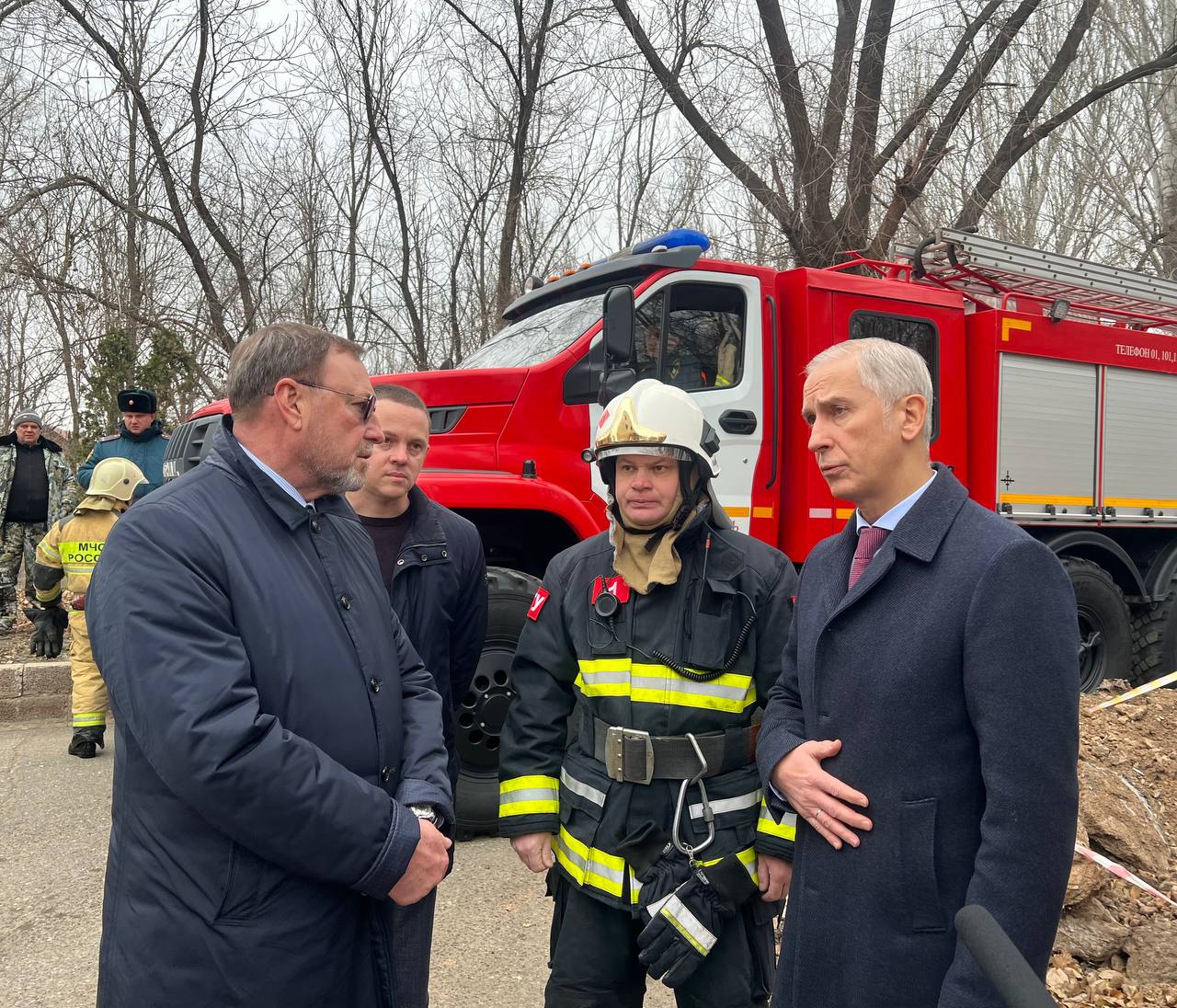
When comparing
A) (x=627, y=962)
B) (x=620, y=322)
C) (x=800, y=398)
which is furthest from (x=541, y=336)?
(x=627, y=962)

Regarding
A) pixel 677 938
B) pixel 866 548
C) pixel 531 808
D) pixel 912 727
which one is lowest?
pixel 677 938

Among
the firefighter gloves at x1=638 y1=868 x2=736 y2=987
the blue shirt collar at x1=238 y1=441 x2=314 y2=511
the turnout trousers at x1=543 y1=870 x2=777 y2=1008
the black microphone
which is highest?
the blue shirt collar at x1=238 y1=441 x2=314 y2=511

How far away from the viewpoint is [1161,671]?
20.9ft

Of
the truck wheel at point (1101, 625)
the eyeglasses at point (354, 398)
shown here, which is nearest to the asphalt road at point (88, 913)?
the eyeglasses at point (354, 398)

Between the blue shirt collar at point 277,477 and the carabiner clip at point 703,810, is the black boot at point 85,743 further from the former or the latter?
the carabiner clip at point 703,810

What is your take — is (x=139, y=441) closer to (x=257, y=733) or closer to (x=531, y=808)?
(x=531, y=808)

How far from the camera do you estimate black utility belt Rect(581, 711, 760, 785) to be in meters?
2.02

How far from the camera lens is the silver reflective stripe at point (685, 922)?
1.91 m

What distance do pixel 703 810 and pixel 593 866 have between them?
10.8 inches

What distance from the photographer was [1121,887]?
3230mm

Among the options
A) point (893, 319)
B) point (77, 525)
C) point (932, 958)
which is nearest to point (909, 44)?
point (893, 319)

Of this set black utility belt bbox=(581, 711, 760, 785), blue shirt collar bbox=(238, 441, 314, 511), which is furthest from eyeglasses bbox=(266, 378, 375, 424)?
black utility belt bbox=(581, 711, 760, 785)

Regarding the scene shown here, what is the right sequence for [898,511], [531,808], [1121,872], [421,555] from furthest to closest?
[1121,872] < [421,555] < [531,808] < [898,511]

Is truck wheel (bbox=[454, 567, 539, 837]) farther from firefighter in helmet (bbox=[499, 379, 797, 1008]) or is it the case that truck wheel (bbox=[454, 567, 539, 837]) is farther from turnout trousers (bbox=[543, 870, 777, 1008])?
turnout trousers (bbox=[543, 870, 777, 1008])
